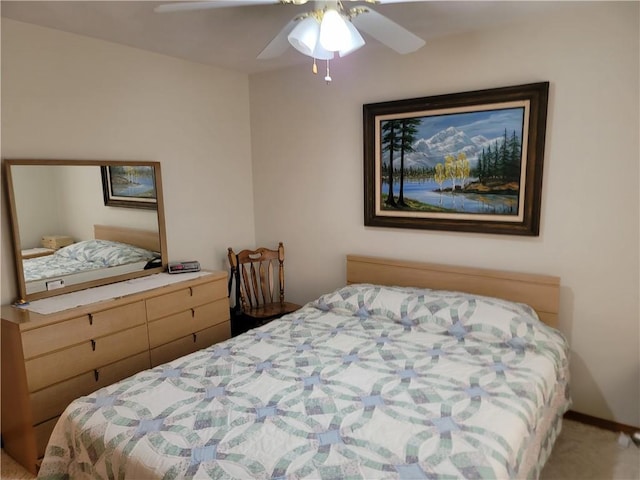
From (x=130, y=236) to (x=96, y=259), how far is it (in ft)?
0.91

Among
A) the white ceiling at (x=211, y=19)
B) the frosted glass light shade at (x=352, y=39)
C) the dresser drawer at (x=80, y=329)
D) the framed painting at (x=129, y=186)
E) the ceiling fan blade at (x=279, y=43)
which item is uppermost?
the white ceiling at (x=211, y=19)

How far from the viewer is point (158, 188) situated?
3098 mm

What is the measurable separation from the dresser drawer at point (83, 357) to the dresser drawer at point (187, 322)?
0.08 m

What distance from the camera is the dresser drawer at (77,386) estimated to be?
2.20 metres

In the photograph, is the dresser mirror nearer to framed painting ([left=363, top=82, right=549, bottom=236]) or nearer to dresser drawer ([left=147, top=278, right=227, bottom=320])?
dresser drawer ([left=147, top=278, right=227, bottom=320])

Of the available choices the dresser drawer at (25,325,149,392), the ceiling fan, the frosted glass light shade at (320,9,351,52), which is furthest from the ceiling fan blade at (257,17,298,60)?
the dresser drawer at (25,325,149,392)

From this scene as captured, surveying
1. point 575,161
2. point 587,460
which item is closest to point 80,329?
point 587,460

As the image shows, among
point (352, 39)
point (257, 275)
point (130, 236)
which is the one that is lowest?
point (257, 275)

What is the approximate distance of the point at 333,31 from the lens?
1.74 metres

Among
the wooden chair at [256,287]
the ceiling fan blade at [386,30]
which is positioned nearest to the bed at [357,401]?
the wooden chair at [256,287]

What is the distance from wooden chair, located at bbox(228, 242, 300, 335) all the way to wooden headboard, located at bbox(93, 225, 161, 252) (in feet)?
1.94

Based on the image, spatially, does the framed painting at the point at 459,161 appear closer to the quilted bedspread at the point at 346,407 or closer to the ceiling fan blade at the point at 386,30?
the quilted bedspread at the point at 346,407

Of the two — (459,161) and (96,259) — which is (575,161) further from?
(96,259)

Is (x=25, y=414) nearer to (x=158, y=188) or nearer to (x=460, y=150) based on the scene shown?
(x=158, y=188)
